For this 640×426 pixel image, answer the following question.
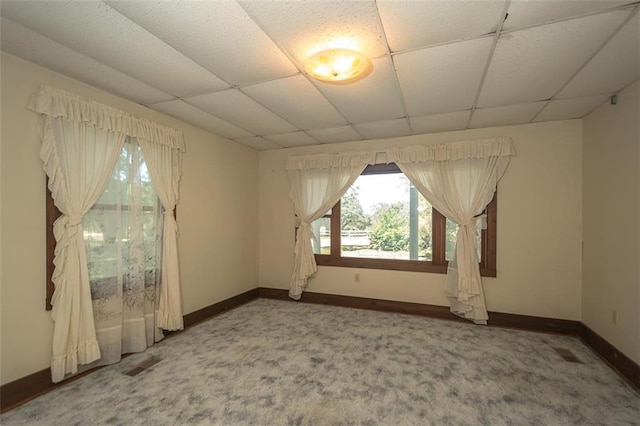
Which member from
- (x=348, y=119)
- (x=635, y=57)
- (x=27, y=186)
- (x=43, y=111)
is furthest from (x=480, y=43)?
(x=27, y=186)

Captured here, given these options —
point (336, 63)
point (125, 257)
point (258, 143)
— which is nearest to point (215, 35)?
point (336, 63)

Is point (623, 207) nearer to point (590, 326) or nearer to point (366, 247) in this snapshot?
point (590, 326)

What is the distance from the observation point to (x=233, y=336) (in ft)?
10.2

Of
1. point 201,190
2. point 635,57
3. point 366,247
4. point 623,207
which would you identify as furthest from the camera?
point 366,247

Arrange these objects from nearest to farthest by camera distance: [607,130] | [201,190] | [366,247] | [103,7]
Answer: [103,7], [607,130], [201,190], [366,247]

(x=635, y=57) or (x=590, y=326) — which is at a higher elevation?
(x=635, y=57)

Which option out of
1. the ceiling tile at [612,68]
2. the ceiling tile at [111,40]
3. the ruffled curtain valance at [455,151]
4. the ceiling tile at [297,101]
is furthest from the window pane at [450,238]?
the ceiling tile at [111,40]

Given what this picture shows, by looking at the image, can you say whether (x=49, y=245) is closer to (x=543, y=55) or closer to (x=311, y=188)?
(x=311, y=188)

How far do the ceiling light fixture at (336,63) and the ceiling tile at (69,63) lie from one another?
63.5 inches

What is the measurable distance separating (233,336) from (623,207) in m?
4.04

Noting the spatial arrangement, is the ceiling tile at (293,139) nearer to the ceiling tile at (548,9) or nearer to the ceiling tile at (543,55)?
the ceiling tile at (543,55)

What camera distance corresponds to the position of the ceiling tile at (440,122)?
3.16 metres

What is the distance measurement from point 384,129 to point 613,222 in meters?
2.50

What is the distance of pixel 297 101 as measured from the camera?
9.06ft
